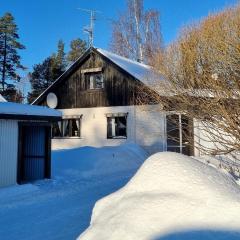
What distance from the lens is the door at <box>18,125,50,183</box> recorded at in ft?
40.4

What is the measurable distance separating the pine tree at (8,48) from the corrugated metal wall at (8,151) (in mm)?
35763

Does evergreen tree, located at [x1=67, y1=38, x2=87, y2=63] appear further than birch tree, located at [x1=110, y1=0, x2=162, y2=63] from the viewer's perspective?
Yes

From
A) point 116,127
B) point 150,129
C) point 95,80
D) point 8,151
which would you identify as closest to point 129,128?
point 116,127

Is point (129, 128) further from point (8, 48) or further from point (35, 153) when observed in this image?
point (8, 48)

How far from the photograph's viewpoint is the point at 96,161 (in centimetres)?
1552

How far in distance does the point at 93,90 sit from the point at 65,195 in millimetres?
13347

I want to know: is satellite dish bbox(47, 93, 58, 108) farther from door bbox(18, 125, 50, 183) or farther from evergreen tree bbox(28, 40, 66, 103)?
evergreen tree bbox(28, 40, 66, 103)

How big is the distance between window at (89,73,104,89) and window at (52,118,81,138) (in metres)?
2.23

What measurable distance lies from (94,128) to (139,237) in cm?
1836

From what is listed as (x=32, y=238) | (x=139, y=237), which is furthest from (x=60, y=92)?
(x=139, y=237)

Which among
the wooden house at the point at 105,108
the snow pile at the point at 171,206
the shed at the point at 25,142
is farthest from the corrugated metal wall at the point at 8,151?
the wooden house at the point at 105,108

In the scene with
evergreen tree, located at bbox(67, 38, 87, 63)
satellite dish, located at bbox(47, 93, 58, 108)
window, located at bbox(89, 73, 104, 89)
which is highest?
evergreen tree, located at bbox(67, 38, 87, 63)

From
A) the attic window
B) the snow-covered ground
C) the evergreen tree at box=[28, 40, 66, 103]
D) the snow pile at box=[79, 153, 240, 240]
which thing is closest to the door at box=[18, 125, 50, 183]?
the snow-covered ground

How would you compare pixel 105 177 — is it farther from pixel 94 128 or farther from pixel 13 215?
pixel 94 128
